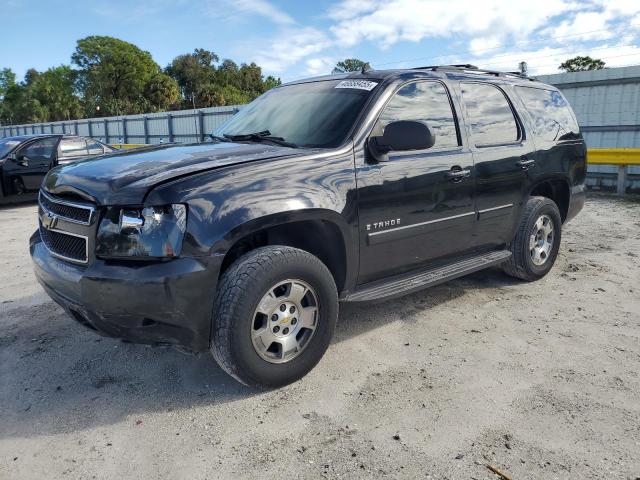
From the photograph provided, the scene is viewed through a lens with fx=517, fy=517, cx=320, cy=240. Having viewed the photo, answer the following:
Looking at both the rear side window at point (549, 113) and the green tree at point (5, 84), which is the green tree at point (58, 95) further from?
the rear side window at point (549, 113)

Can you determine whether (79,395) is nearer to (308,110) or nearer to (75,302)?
(75,302)

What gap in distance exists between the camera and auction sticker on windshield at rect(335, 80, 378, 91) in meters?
3.67

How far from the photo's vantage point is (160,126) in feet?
76.5

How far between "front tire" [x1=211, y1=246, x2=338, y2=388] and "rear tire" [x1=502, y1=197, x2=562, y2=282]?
93.3 inches

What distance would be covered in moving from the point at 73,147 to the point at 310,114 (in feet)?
29.6

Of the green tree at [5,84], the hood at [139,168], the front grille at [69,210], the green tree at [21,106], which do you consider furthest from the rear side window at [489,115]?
the green tree at [5,84]

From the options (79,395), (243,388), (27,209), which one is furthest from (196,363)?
(27,209)

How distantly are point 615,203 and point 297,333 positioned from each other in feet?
27.9

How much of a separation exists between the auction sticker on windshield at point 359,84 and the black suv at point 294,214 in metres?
0.02

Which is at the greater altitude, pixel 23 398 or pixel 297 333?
pixel 297 333

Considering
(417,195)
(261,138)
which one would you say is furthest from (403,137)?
(261,138)

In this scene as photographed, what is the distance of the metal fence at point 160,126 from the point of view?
20094 millimetres

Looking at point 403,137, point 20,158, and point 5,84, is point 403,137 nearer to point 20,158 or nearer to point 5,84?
point 20,158

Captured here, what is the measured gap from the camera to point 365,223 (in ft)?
11.0
